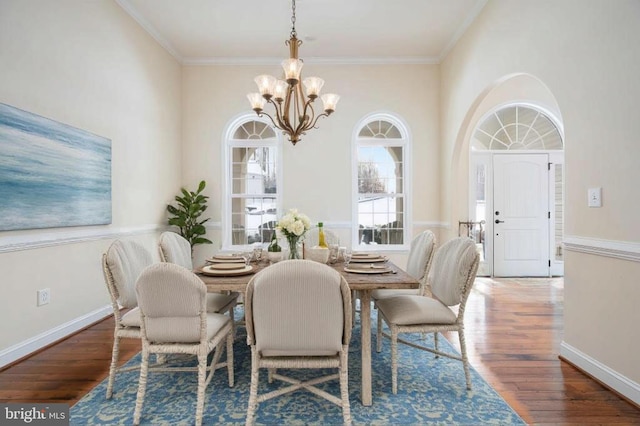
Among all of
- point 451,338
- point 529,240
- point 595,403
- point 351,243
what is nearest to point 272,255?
point 451,338

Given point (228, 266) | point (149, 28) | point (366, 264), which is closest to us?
point (228, 266)

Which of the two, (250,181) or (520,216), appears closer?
(250,181)

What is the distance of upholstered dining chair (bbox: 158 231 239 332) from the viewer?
2.62 metres

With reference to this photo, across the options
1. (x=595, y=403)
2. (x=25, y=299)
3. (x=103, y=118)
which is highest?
(x=103, y=118)

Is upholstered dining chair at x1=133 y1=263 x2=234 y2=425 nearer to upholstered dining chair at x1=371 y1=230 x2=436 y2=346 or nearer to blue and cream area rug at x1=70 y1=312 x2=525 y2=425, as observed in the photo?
blue and cream area rug at x1=70 y1=312 x2=525 y2=425

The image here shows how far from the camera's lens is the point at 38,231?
2.83 m

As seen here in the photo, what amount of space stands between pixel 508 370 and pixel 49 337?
3.54m

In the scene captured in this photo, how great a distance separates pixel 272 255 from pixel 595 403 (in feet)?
7.14

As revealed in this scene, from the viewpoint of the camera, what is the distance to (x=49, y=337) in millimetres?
2945

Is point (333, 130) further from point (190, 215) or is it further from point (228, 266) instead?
point (228, 266)

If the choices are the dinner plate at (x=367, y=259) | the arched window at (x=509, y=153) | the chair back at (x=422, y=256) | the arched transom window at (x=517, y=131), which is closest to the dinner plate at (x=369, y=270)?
the dinner plate at (x=367, y=259)

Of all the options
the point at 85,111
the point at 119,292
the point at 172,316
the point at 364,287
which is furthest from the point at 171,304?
the point at 85,111

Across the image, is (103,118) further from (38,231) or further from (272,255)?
(272,255)

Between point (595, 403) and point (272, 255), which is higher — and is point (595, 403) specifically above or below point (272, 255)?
below
